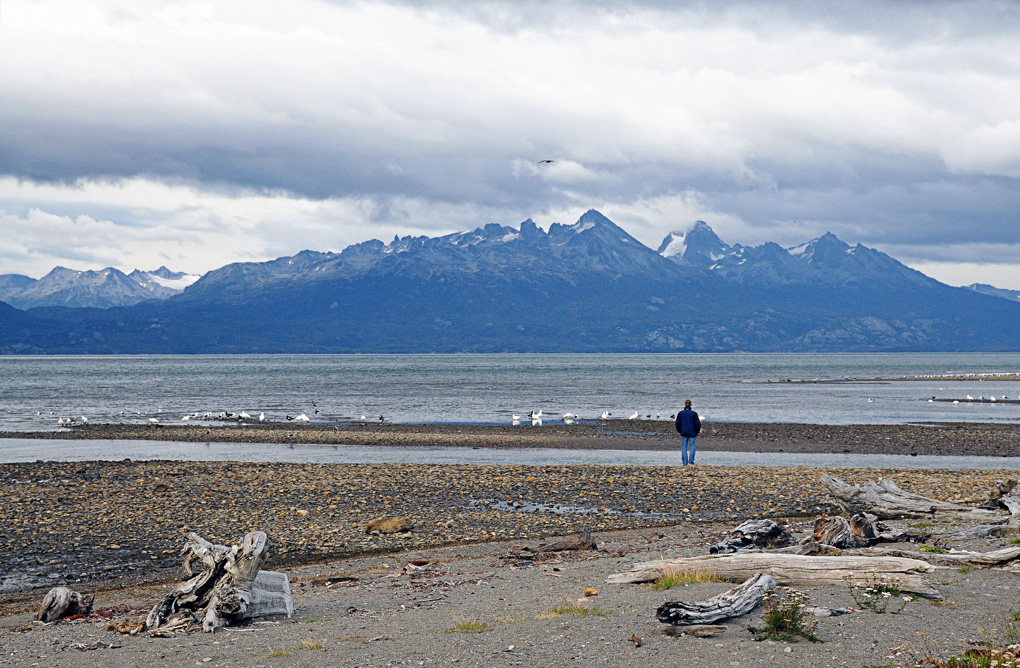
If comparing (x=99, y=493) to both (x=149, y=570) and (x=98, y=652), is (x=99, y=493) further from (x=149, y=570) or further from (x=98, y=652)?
(x=98, y=652)

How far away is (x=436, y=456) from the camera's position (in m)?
40.0

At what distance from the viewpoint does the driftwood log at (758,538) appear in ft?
50.1

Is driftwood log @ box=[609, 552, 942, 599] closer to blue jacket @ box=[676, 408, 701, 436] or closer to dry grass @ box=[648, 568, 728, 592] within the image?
dry grass @ box=[648, 568, 728, 592]

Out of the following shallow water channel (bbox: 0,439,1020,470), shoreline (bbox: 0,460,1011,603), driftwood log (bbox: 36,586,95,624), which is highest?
driftwood log (bbox: 36,586,95,624)

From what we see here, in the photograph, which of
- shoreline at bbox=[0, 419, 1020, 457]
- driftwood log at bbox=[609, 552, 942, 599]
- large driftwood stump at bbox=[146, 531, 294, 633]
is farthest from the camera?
shoreline at bbox=[0, 419, 1020, 457]

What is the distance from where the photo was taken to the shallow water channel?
122 feet

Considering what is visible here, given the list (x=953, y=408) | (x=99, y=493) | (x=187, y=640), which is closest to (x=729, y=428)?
(x=953, y=408)

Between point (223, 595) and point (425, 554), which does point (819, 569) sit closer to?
point (223, 595)

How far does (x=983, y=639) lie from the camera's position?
9.55 m

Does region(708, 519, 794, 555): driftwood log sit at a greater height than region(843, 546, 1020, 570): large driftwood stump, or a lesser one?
lesser

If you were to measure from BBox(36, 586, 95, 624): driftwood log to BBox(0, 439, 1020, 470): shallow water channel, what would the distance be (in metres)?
22.5

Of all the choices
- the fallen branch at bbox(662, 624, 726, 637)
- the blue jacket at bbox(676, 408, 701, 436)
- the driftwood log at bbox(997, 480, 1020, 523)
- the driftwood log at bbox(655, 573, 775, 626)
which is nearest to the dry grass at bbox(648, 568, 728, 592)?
the driftwood log at bbox(655, 573, 775, 626)

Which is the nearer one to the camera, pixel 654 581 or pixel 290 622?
pixel 290 622

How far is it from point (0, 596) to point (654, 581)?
459 inches
